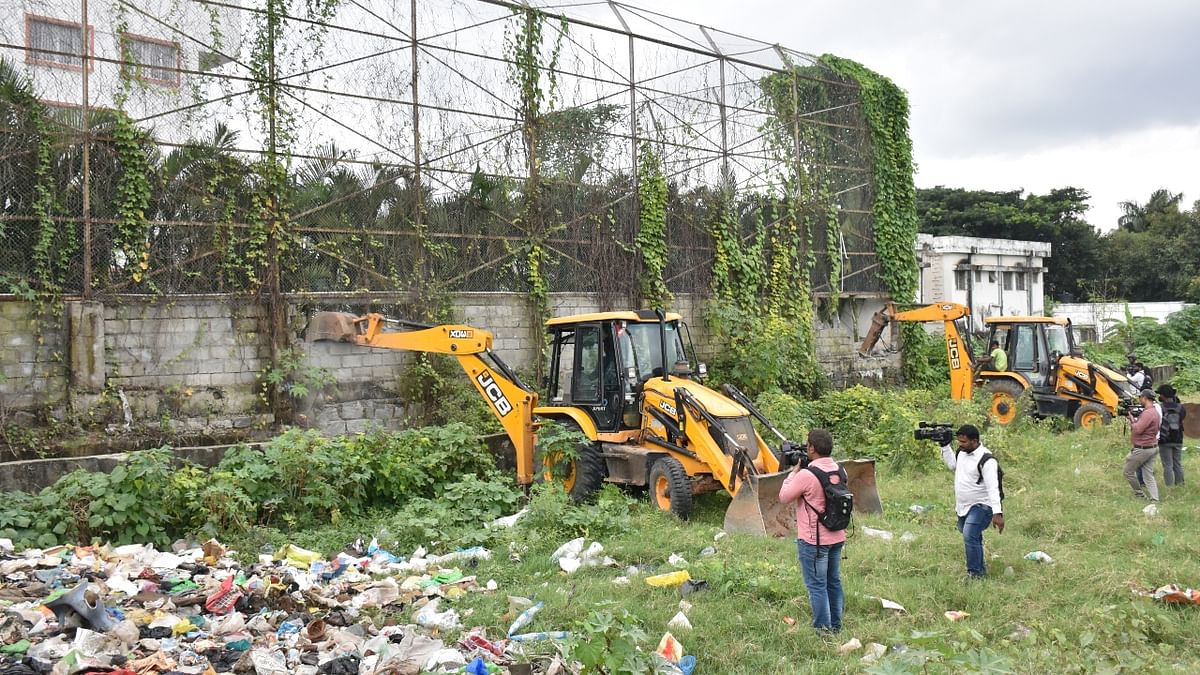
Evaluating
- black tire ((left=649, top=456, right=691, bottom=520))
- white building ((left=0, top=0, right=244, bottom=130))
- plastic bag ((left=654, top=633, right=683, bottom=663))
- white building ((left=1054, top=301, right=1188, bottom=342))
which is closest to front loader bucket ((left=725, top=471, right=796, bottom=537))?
black tire ((left=649, top=456, right=691, bottom=520))

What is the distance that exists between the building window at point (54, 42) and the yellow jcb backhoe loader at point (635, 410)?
4.13 meters

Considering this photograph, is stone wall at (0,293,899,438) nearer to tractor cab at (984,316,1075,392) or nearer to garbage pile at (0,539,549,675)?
garbage pile at (0,539,549,675)

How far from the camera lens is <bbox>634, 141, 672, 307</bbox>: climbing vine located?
16.0 meters

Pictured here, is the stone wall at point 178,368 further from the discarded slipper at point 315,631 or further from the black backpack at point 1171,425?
the black backpack at point 1171,425

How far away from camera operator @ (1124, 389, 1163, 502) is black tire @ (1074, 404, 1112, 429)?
17.4ft

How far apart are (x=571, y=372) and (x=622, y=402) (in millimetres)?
970

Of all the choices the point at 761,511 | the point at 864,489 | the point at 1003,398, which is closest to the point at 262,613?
the point at 761,511

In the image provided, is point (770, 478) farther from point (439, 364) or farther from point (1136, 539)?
point (439, 364)

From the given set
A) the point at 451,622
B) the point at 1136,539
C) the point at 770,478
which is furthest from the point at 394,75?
the point at 1136,539

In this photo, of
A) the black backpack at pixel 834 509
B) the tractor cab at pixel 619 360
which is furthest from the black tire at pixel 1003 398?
the black backpack at pixel 834 509

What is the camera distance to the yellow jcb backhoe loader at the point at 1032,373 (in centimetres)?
1546

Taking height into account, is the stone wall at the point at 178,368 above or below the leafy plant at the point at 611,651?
above

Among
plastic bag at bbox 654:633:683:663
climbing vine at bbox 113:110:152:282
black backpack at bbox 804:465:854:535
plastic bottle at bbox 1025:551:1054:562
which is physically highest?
climbing vine at bbox 113:110:152:282

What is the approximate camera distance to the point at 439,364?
1360 cm
